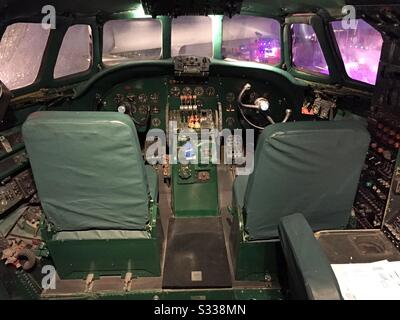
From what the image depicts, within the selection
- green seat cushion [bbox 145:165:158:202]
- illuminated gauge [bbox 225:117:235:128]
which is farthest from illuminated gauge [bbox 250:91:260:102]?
green seat cushion [bbox 145:165:158:202]

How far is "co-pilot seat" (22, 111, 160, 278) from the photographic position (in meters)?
1.77

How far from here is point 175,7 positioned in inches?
114

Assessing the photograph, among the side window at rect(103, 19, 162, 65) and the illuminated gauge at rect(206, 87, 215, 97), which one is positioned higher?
the side window at rect(103, 19, 162, 65)

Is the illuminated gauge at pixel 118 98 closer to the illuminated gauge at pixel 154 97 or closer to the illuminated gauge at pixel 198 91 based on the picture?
the illuminated gauge at pixel 154 97

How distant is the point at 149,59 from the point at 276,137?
2511mm

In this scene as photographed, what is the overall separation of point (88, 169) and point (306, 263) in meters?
1.24

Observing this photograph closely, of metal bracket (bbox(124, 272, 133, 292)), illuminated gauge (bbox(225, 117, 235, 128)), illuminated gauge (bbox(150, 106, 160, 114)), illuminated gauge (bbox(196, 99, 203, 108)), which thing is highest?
illuminated gauge (bbox(196, 99, 203, 108))

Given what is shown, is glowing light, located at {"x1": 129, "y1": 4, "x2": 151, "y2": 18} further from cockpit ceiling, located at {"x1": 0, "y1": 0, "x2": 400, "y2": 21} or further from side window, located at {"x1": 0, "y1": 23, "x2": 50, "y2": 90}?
side window, located at {"x1": 0, "y1": 23, "x2": 50, "y2": 90}

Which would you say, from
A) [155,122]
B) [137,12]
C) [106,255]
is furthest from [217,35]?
[106,255]

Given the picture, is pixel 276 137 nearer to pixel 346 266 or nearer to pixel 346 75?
pixel 346 266

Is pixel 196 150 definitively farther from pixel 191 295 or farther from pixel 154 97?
pixel 191 295

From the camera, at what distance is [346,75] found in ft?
10.3

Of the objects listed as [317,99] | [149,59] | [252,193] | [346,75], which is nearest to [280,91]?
[317,99]

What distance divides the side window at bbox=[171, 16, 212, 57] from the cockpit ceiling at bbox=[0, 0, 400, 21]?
19.9 inches
